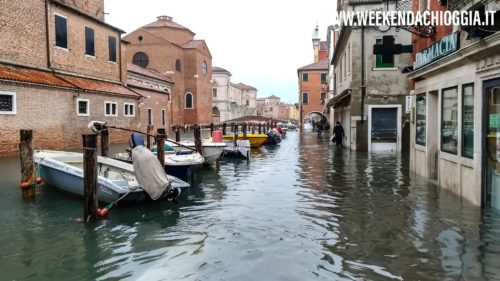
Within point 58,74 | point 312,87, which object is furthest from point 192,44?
point 58,74

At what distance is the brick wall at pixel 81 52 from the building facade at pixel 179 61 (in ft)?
65.5

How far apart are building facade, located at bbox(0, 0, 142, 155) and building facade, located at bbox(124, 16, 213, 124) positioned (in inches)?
815

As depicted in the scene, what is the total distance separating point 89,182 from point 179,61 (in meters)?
46.7

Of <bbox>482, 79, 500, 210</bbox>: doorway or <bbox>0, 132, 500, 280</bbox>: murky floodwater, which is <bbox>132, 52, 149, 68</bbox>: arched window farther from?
<bbox>482, 79, 500, 210</bbox>: doorway

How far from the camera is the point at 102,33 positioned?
26078 millimetres

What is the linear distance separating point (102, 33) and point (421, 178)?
2118 centimetres

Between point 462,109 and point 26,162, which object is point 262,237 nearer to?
point 462,109

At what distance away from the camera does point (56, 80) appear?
67.1 ft

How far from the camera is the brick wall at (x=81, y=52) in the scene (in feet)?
70.8

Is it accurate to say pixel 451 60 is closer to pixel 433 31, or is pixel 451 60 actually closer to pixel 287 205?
pixel 433 31

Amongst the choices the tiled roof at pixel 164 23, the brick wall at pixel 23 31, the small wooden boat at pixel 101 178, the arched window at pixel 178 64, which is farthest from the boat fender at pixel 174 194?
the tiled roof at pixel 164 23

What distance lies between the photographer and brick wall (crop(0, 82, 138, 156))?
662 inches

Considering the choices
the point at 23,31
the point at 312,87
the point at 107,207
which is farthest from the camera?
the point at 312,87

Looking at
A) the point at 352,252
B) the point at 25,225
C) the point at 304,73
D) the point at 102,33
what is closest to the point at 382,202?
the point at 352,252
